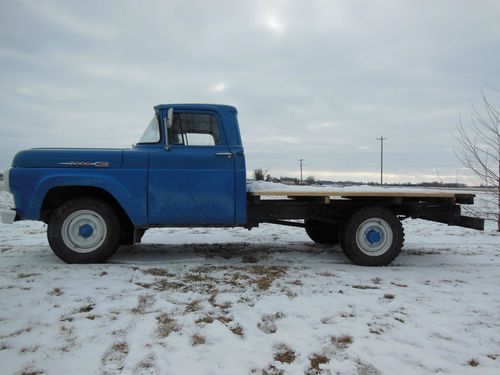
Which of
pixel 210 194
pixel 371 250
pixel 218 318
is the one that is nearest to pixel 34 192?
pixel 210 194

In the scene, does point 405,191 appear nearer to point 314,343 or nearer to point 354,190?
point 354,190

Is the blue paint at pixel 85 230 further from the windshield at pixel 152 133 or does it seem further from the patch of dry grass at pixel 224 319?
the patch of dry grass at pixel 224 319

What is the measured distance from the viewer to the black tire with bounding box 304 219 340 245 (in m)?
6.98

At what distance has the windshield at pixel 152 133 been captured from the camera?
5480 mm

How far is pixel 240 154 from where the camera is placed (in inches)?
215

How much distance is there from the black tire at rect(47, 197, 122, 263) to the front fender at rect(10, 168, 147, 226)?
23 cm

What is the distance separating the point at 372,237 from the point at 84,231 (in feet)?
12.9

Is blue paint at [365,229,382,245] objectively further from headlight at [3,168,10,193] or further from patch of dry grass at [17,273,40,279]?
headlight at [3,168,10,193]

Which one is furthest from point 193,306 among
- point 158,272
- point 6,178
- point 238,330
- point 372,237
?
point 6,178

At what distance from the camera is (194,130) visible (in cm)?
556

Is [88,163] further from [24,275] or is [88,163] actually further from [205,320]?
[205,320]

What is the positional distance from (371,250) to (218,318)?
3.00 metres

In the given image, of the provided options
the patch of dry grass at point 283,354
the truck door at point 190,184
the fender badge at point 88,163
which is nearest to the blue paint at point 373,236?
the truck door at point 190,184

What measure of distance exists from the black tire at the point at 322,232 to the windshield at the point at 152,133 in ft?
9.70
